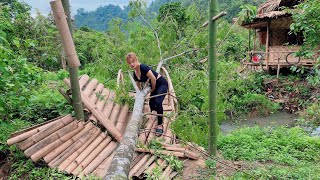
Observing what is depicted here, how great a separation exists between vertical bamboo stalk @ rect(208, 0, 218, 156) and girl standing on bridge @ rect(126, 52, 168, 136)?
2.85ft

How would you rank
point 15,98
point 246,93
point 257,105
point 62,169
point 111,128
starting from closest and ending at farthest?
point 62,169 < point 15,98 < point 111,128 < point 257,105 < point 246,93

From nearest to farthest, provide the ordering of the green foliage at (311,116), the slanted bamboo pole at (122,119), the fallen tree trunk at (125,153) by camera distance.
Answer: the fallen tree trunk at (125,153)
the slanted bamboo pole at (122,119)
the green foliage at (311,116)

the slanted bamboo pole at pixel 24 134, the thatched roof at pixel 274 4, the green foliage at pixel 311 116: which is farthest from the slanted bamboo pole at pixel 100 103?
the thatched roof at pixel 274 4

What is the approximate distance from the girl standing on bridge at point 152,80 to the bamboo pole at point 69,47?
3.26ft

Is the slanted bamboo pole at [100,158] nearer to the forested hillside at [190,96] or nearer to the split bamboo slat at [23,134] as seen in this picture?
the forested hillside at [190,96]

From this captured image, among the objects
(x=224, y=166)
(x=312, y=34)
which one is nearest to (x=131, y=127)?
(x=224, y=166)

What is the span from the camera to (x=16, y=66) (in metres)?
4.19

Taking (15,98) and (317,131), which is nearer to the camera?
(15,98)

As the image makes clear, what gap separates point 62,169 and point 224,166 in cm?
241

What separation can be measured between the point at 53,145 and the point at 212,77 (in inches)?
95.6

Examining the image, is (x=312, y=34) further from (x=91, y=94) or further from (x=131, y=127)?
(x=91, y=94)

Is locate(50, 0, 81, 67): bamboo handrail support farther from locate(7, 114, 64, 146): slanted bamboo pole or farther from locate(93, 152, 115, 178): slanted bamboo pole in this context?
locate(93, 152, 115, 178): slanted bamboo pole

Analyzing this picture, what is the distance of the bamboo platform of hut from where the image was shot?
3635 millimetres

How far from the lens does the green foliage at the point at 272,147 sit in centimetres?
519
